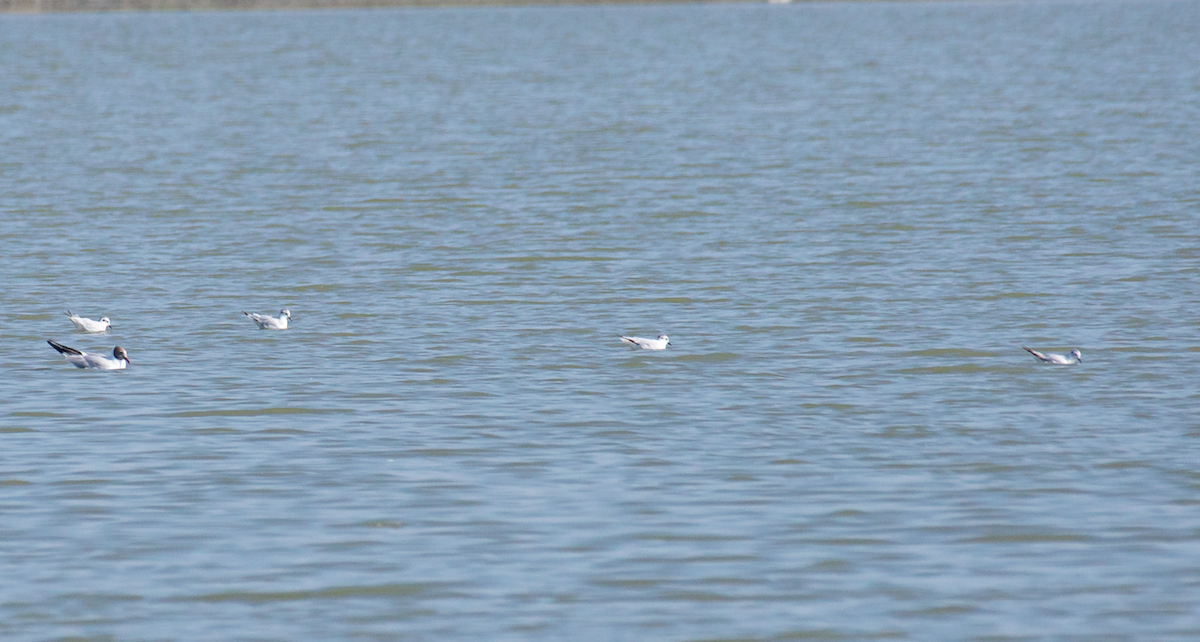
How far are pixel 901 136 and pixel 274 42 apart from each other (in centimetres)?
6098

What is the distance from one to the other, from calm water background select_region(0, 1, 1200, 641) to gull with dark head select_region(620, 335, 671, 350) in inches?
13.4

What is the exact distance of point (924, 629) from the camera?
33.8ft

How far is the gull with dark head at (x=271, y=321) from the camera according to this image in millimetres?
19703

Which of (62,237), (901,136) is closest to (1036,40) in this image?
(901,136)

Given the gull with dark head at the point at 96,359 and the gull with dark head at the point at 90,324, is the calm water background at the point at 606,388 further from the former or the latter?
the gull with dark head at the point at 90,324

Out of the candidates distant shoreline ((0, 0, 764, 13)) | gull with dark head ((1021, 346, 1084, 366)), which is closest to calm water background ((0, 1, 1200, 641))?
gull with dark head ((1021, 346, 1084, 366))

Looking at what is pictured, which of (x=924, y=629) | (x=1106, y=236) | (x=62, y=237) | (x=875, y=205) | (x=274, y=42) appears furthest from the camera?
(x=274, y=42)

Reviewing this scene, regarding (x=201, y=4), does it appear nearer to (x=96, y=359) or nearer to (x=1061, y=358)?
(x=96, y=359)

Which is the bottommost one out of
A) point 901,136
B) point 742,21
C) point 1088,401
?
point 742,21

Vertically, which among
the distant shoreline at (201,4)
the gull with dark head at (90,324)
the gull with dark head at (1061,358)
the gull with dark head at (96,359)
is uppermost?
the gull with dark head at (1061,358)

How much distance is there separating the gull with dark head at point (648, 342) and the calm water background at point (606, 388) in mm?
341

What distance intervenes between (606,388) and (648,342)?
1.62 metres

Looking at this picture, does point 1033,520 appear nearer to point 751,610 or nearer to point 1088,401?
point 751,610

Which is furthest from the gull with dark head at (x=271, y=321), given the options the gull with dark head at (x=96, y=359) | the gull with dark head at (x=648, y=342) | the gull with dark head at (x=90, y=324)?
the gull with dark head at (x=648, y=342)
